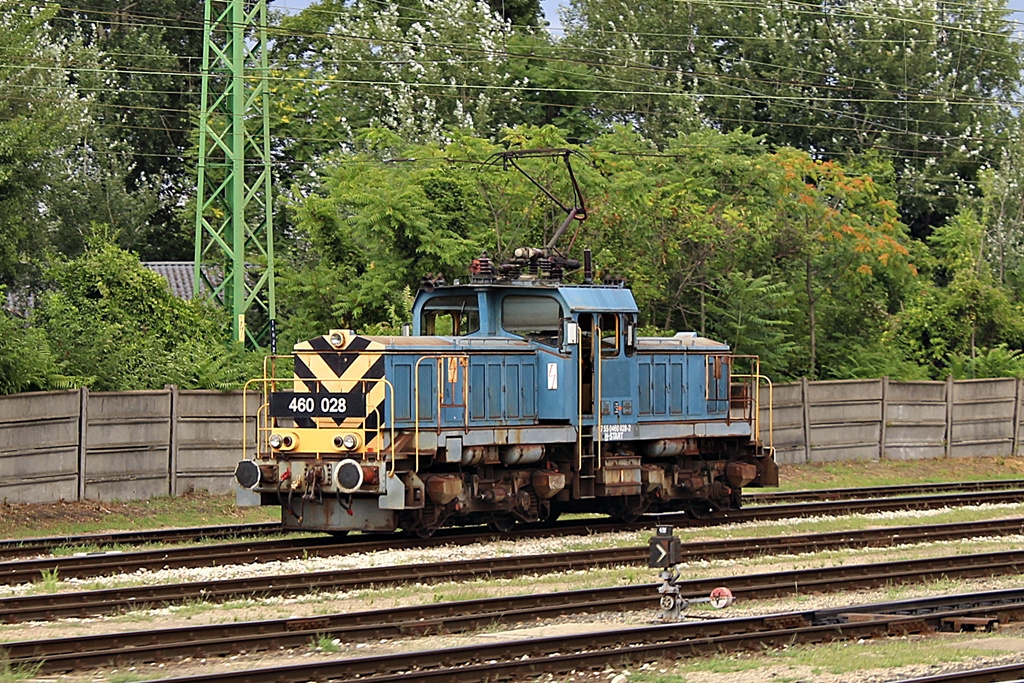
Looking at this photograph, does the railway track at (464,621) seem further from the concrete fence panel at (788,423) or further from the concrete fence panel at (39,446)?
the concrete fence panel at (788,423)

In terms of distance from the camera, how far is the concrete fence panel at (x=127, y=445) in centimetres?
2134

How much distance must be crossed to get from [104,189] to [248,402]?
74.1 ft

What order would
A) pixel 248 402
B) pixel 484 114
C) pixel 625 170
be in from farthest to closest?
pixel 484 114
pixel 625 170
pixel 248 402

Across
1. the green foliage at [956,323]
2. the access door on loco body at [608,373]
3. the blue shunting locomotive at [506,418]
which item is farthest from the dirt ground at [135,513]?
the green foliage at [956,323]

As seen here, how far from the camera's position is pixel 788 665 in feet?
34.0

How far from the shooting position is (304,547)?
53.6ft

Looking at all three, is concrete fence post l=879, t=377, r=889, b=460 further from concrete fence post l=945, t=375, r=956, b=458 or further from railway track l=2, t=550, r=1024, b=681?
railway track l=2, t=550, r=1024, b=681

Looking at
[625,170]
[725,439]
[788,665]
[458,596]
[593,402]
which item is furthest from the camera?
[625,170]

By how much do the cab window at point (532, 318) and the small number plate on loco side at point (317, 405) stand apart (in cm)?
265

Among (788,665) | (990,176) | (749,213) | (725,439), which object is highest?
(990,176)

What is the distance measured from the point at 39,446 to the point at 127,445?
158 cm

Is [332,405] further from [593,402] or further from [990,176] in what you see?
[990,176]

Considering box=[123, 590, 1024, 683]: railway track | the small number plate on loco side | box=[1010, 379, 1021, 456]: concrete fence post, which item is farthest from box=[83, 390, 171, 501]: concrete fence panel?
box=[1010, 379, 1021, 456]: concrete fence post

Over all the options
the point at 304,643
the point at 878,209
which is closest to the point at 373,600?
the point at 304,643
